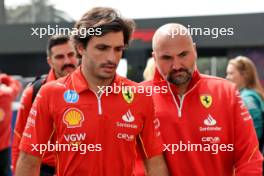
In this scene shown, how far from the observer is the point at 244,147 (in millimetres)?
3293

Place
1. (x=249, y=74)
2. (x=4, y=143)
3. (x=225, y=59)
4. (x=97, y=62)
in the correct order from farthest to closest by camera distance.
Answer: (x=225, y=59) < (x=4, y=143) < (x=249, y=74) < (x=97, y=62)

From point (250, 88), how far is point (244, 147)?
2.40m

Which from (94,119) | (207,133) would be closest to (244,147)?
(207,133)

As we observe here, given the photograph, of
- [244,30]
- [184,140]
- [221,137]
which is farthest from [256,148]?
[244,30]

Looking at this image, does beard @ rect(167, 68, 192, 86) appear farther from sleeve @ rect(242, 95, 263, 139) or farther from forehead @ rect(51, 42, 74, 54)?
sleeve @ rect(242, 95, 263, 139)

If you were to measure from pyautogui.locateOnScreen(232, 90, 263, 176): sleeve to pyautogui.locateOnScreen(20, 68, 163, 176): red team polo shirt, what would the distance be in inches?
22.4

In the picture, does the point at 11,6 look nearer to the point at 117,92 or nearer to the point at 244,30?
the point at 244,30

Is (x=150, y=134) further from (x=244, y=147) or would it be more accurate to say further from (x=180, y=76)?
(x=244, y=147)

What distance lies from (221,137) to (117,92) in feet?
2.32

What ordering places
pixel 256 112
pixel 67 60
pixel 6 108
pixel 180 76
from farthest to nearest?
pixel 6 108 → pixel 256 112 → pixel 67 60 → pixel 180 76

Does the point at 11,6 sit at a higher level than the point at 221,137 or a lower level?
higher

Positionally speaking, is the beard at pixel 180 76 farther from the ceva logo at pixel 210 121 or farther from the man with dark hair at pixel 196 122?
the ceva logo at pixel 210 121

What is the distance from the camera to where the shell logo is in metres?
2.98

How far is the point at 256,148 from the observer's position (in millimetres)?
3348
